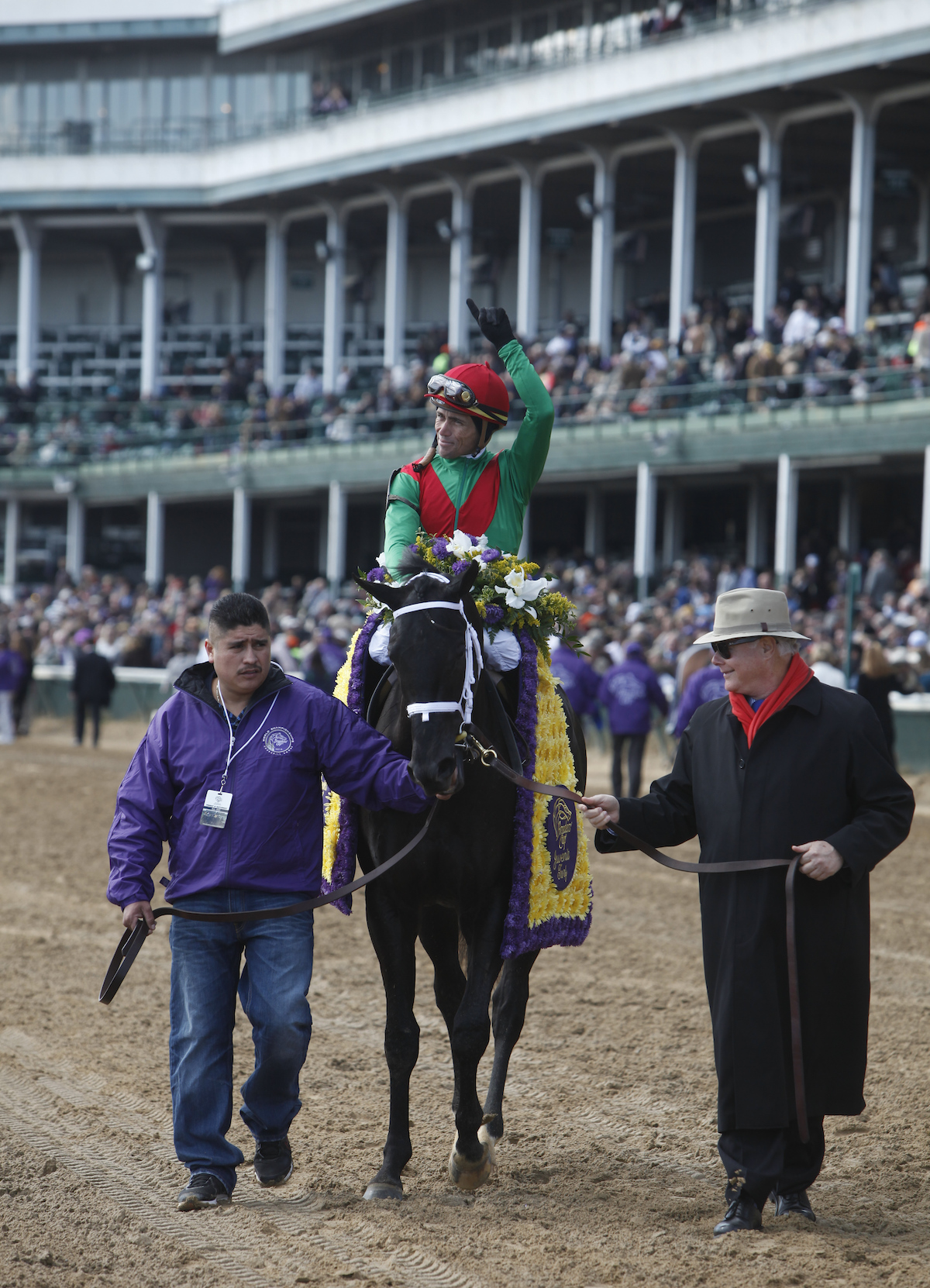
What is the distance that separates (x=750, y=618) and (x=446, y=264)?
1390 inches

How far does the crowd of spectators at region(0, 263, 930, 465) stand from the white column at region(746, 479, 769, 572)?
124 inches

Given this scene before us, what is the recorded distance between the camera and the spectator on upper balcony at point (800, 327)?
24.0 meters

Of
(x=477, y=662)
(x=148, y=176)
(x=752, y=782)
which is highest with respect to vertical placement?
(x=148, y=176)

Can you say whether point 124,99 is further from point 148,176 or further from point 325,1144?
point 325,1144

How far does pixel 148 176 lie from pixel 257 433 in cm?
960

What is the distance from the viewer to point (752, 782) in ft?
15.1

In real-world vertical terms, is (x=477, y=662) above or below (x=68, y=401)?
below

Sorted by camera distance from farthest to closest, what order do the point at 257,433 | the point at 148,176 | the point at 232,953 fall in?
1. the point at 148,176
2. the point at 257,433
3. the point at 232,953

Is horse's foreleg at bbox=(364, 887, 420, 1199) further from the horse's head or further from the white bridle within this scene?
the white bridle

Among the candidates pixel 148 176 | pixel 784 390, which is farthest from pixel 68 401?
pixel 784 390

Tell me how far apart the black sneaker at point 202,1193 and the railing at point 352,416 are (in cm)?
1897

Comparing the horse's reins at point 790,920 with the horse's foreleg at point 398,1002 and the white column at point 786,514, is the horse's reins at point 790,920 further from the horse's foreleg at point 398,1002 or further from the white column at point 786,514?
the white column at point 786,514

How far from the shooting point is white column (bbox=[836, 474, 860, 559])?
86.8 ft

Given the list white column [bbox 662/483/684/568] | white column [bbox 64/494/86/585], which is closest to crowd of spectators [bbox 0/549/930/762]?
white column [bbox 662/483/684/568]
